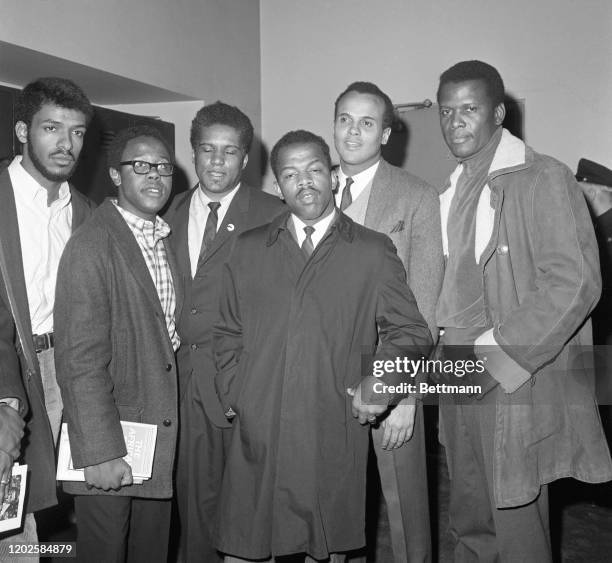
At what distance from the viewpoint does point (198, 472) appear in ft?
8.00

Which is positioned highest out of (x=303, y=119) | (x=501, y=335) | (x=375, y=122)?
(x=303, y=119)

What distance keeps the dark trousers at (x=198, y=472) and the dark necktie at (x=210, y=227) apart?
0.53 meters

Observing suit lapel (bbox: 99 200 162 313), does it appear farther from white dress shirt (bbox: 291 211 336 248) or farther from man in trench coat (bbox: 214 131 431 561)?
white dress shirt (bbox: 291 211 336 248)

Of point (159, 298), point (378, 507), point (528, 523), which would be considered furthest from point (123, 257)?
point (378, 507)

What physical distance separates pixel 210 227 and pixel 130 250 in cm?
43

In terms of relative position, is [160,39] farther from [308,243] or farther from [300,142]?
[308,243]

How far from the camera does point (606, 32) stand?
425cm

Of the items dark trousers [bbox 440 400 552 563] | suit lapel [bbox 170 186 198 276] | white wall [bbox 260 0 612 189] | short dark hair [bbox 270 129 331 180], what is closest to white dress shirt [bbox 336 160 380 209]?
short dark hair [bbox 270 129 331 180]

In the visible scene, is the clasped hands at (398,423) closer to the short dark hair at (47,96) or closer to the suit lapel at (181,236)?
the suit lapel at (181,236)

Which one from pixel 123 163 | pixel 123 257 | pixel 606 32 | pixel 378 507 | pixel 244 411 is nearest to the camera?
pixel 244 411

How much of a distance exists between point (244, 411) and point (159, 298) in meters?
0.54

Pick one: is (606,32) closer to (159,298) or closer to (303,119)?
(303,119)

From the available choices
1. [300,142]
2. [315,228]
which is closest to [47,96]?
[300,142]

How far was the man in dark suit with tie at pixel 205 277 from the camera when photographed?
2.36 meters
